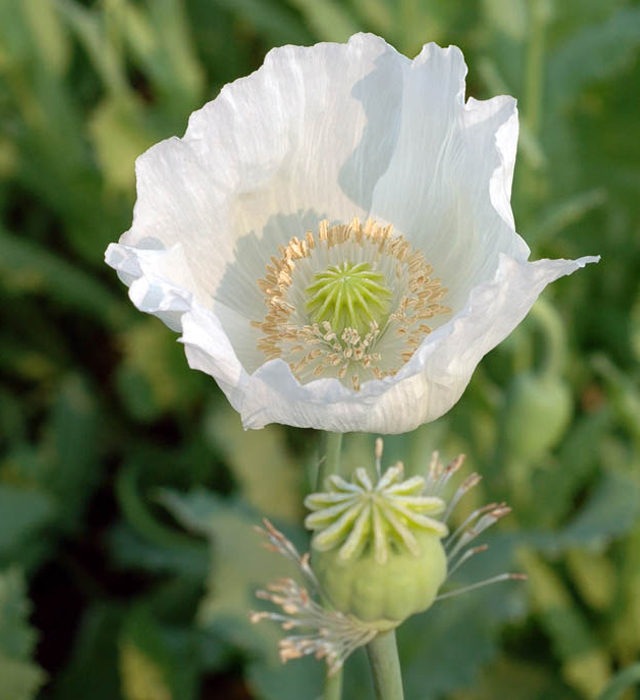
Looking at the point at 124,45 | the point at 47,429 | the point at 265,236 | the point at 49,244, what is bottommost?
the point at 265,236

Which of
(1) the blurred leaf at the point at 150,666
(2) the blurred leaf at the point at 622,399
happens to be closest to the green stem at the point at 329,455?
(2) the blurred leaf at the point at 622,399

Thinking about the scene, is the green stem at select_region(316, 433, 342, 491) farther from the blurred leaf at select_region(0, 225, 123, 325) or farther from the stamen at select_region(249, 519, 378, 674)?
the blurred leaf at select_region(0, 225, 123, 325)

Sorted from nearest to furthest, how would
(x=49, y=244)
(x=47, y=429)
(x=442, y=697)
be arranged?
(x=442, y=697), (x=47, y=429), (x=49, y=244)

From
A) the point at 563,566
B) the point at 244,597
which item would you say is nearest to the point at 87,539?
the point at 244,597

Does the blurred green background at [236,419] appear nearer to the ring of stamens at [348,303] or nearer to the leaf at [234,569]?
the leaf at [234,569]

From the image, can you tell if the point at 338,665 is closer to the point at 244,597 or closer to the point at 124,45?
the point at 244,597

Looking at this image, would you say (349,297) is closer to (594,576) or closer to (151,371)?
(594,576)
